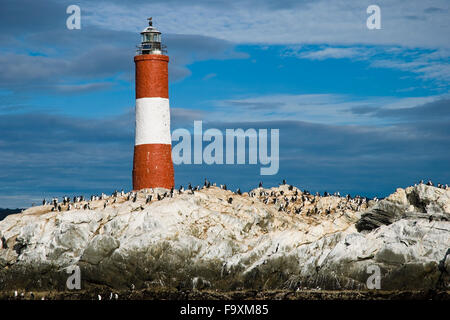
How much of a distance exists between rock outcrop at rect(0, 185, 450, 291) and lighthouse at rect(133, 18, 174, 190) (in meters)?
2.05

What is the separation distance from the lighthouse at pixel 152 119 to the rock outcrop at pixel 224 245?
2047 mm

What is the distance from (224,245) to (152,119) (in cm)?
1343

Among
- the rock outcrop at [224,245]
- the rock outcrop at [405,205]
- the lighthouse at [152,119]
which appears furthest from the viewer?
the lighthouse at [152,119]

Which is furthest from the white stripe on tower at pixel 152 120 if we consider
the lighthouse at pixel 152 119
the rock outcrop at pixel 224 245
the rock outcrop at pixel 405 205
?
the rock outcrop at pixel 405 205

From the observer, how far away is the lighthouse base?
69.2 metres

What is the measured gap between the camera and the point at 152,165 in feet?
227

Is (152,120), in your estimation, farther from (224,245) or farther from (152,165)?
(224,245)

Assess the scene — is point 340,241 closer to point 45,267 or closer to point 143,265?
point 143,265

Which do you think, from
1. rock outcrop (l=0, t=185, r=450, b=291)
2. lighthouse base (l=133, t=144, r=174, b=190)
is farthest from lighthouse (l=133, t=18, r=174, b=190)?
rock outcrop (l=0, t=185, r=450, b=291)

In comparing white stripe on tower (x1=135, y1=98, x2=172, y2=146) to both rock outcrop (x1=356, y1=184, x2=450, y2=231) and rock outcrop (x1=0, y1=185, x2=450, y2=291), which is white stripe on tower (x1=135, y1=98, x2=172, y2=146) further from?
rock outcrop (x1=356, y1=184, x2=450, y2=231)

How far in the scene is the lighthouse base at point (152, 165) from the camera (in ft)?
227

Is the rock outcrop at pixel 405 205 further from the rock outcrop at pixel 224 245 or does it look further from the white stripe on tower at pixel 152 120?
the white stripe on tower at pixel 152 120
